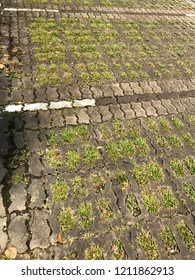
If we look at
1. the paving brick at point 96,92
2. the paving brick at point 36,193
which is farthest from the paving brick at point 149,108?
the paving brick at point 36,193

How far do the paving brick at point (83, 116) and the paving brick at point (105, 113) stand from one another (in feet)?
0.98

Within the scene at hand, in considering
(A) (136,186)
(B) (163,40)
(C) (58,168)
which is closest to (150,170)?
(A) (136,186)

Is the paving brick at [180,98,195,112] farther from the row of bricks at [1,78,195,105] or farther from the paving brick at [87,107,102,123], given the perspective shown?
the paving brick at [87,107,102,123]

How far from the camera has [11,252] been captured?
2863mm

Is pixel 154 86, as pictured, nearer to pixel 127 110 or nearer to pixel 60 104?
pixel 127 110

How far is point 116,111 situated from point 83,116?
0.69 meters

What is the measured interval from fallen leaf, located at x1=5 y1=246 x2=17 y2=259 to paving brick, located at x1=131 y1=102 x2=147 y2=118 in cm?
322

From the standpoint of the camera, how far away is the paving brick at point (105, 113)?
4802mm

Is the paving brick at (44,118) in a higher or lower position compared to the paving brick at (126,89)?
lower

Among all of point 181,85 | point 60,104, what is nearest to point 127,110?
point 60,104

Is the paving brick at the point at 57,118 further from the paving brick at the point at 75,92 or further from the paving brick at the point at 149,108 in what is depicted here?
the paving brick at the point at 149,108
